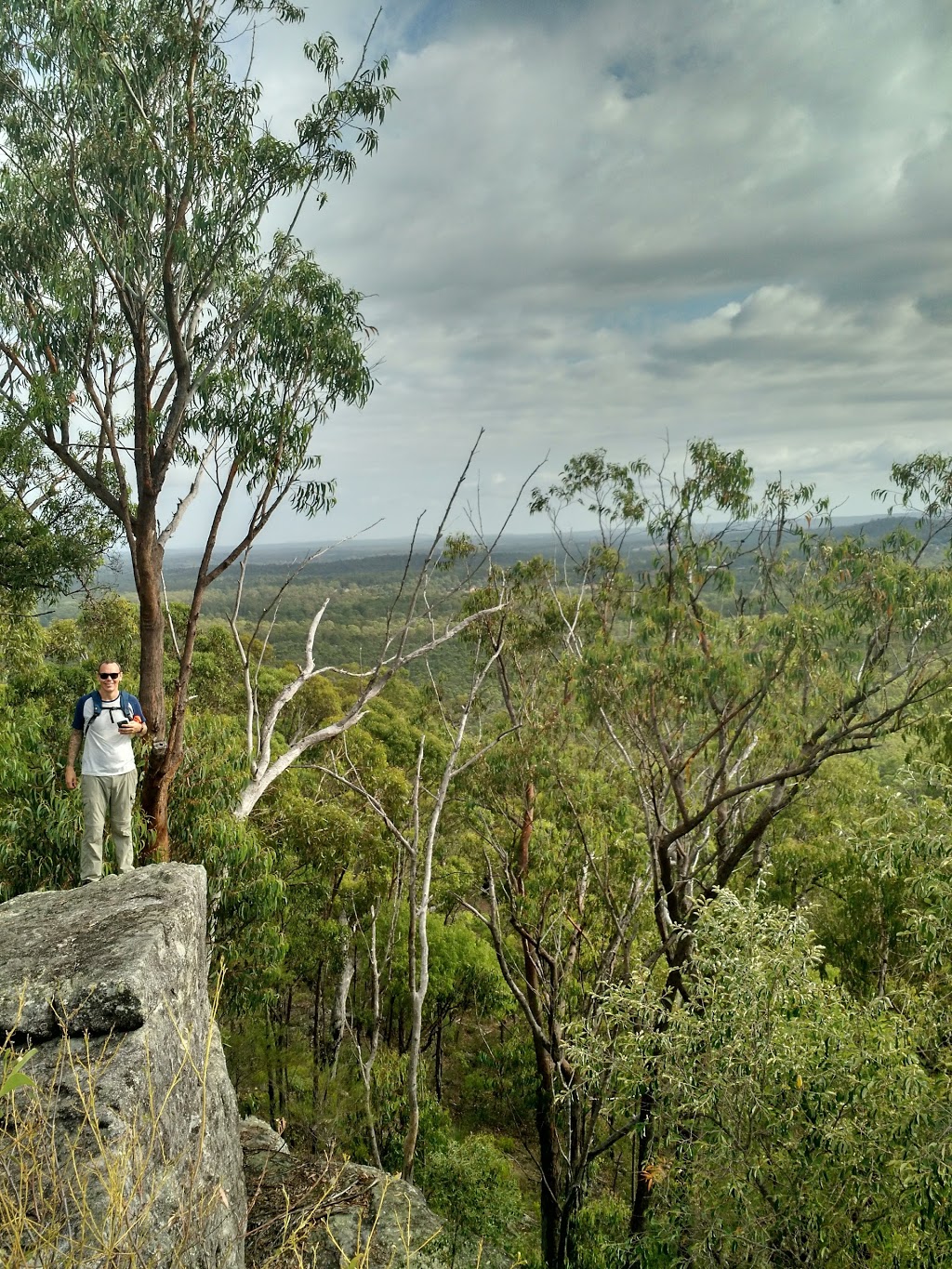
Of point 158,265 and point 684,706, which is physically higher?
point 158,265

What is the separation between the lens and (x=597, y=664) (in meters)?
9.66

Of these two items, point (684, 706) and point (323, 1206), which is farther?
point (684, 706)

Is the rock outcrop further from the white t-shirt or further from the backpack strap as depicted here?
the backpack strap

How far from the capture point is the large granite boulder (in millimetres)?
3082

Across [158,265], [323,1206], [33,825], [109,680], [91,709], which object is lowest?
[323,1206]

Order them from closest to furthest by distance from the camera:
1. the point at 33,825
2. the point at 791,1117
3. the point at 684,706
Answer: the point at 791,1117 → the point at 33,825 → the point at 684,706

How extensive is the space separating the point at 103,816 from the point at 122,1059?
2813 mm

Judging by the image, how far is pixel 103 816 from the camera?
20.6 feet

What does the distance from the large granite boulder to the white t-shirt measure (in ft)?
3.29

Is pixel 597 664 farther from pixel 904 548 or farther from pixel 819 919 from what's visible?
pixel 819 919

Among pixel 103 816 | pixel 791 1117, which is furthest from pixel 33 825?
pixel 791 1117

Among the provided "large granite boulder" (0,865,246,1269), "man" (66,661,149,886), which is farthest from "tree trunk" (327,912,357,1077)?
"large granite boulder" (0,865,246,1269)

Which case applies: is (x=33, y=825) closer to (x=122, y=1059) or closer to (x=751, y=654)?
(x=122, y=1059)

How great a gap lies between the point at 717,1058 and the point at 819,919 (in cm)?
1199
